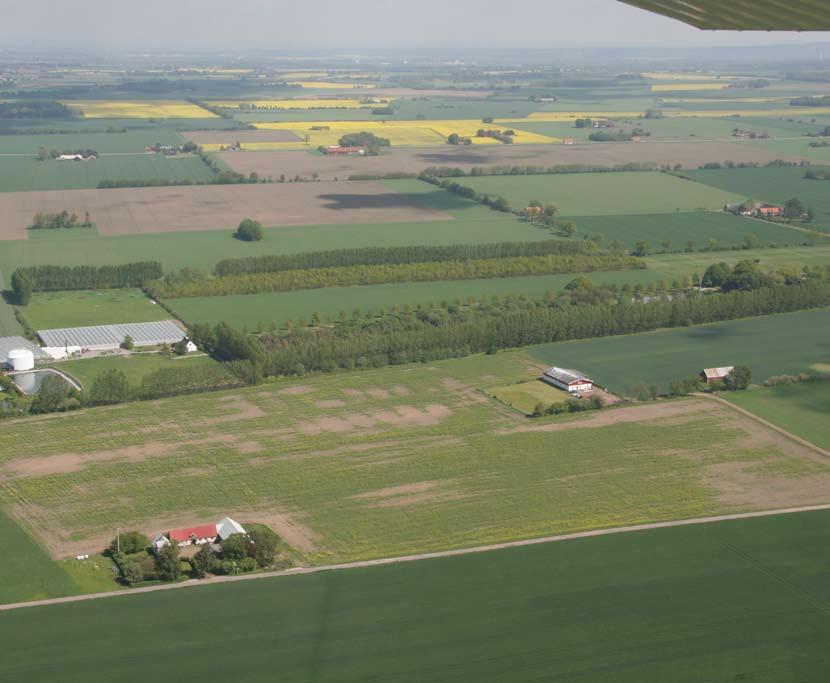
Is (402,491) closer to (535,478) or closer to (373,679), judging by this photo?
(535,478)

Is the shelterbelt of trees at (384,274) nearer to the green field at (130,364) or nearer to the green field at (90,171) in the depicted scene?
the green field at (130,364)

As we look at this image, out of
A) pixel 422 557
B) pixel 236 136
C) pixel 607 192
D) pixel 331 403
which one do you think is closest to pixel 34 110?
pixel 236 136

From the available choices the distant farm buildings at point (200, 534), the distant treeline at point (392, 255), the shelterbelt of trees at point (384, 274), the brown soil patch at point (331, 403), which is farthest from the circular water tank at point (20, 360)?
the distant farm buildings at point (200, 534)

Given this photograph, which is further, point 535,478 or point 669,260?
point 669,260

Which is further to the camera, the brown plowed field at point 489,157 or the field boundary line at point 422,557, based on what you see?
the brown plowed field at point 489,157

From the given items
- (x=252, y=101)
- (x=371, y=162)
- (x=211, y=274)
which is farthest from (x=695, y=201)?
(x=252, y=101)

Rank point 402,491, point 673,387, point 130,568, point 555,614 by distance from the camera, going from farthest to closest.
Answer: point 673,387
point 402,491
point 130,568
point 555,614

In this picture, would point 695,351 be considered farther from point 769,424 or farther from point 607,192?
point 607,192
